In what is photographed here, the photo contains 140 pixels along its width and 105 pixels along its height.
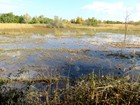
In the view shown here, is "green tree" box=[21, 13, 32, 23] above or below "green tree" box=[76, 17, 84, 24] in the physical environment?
above

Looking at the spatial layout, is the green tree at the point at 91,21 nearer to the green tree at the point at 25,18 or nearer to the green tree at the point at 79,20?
the green tree at the point at 79,20

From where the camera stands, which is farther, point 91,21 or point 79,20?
point 79,20

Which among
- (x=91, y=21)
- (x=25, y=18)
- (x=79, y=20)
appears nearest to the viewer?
(x=25, y=18)

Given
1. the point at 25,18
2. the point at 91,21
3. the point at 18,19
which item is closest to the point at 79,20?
the point at 91,21

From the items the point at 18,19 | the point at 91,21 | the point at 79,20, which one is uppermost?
the point at 18,19

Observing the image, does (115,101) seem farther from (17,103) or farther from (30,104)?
(17,103)

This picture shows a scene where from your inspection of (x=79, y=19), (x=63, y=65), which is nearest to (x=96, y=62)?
(x=63, y=65)

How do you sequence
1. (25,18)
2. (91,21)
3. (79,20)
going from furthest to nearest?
(79,20) → (91,21) → (25,18)

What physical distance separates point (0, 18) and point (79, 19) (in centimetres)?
3380

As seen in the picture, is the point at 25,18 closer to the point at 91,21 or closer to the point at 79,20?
the point at 91,21

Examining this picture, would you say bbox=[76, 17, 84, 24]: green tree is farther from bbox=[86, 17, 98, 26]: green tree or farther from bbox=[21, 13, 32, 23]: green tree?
bbox=[21, 13, 32, 23]: green tree

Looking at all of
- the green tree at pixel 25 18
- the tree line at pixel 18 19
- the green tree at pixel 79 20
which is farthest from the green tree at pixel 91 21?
the green tree at pixel 25 18

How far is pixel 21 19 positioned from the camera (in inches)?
2862

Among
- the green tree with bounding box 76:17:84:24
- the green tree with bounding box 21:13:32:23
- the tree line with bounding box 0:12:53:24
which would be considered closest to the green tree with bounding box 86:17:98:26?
the green tree with bounding box 76:17:84:24
